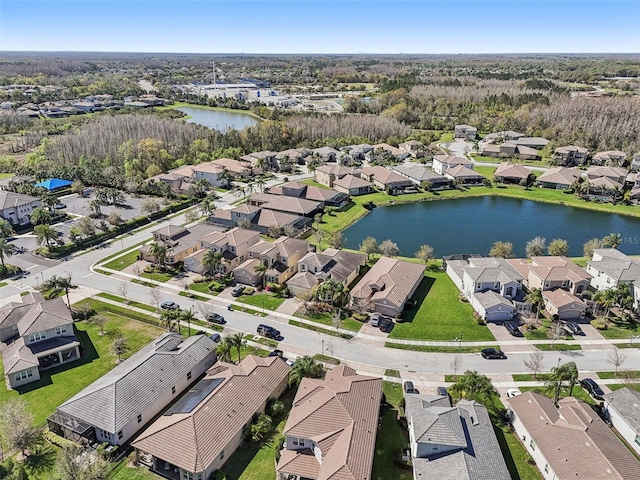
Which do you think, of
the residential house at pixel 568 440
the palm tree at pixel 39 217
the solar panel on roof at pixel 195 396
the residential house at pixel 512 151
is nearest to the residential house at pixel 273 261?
the solar panel on roof at pixel 195 396

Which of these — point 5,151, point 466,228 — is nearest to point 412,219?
point 466,228

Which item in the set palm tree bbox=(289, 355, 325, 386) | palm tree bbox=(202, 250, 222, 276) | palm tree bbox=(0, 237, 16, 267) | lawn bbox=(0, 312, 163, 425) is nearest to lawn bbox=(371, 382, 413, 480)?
palm tree bbox=(289, 355, 325, 386)

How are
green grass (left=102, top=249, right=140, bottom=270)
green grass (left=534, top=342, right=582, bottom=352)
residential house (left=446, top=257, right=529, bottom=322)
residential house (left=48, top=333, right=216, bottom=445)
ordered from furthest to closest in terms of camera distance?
green grass (left=102, top=249, right=140, bottom=270) → residential house (left=446, top=257, right=529, bottom=322) → green grass (left=534, top=342, right=582, bottom=352) → residential house (left=48, top=333, right=216, bottom=445)

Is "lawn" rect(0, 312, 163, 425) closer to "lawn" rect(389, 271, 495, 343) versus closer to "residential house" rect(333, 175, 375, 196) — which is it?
"lawn" rect(389, 271, 495, 343)

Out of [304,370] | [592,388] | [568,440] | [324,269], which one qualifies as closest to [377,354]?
[304,370]

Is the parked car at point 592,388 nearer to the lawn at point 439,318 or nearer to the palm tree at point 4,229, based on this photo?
the lawn at point 439,318

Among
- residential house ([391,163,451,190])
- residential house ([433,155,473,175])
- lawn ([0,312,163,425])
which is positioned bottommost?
lawn ([0,312,163,425])

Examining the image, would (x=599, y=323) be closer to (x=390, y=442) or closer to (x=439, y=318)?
(x=439, y=318)
